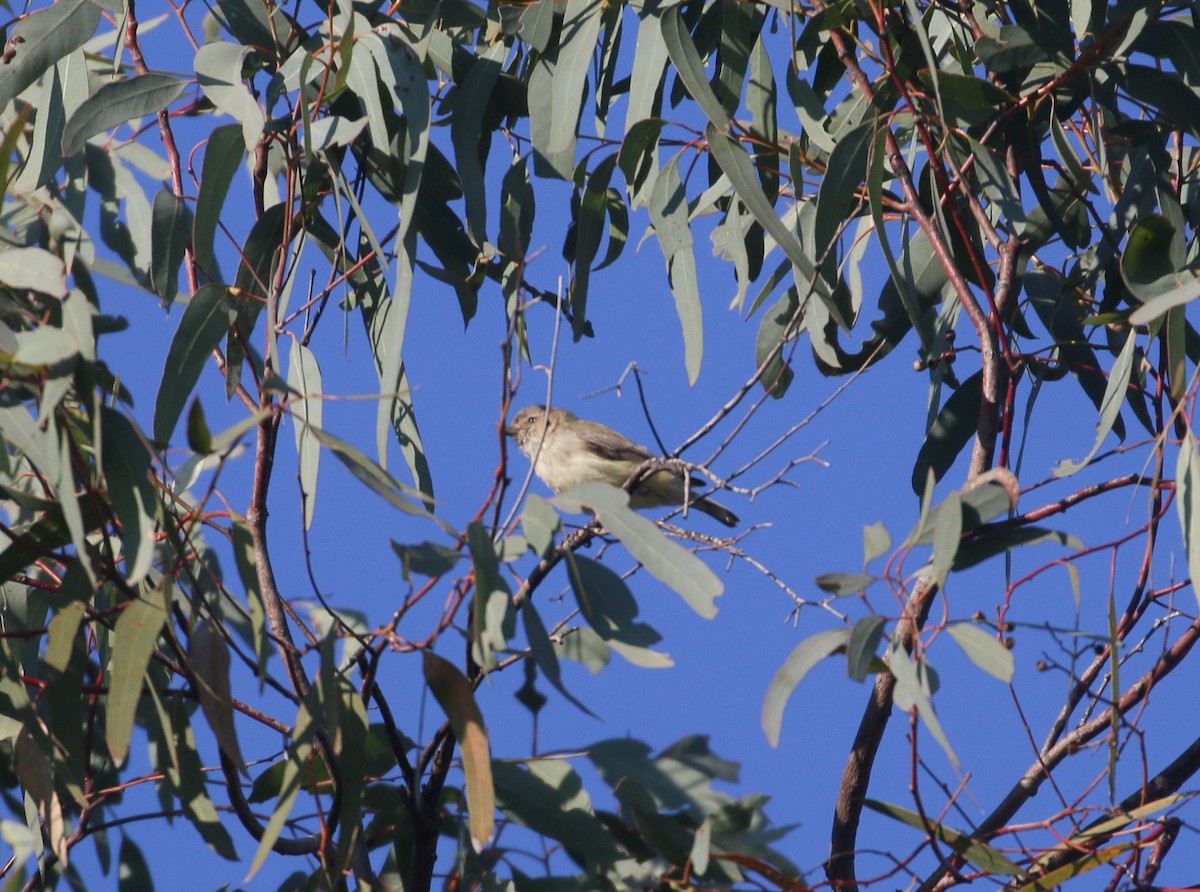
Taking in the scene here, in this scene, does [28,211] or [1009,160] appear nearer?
[28,211]

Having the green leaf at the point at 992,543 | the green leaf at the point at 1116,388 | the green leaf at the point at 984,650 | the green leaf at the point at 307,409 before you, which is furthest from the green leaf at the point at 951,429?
the green leaf at the point at 307,409

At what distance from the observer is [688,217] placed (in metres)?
3.16

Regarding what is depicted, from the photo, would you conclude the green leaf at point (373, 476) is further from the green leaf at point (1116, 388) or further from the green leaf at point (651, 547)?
the green leaf at point (1116, 388)

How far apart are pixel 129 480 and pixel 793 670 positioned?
3.28 ft

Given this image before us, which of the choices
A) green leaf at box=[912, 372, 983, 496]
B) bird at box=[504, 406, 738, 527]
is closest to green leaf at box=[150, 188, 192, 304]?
green leaf at box=[912, 372, 983, 496]

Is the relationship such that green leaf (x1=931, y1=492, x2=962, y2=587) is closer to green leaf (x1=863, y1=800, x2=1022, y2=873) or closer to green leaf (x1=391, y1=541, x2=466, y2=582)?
green leaf (x1=863, y1=800, x2=1022, y2=873)

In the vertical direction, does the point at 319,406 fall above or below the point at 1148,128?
below

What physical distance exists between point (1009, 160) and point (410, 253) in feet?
4.38

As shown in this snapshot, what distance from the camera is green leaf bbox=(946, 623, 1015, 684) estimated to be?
75.8 inches

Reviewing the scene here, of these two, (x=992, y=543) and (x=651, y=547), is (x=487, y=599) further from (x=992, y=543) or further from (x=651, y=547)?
(x=992, y=543)

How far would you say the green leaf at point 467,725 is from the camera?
1.96m

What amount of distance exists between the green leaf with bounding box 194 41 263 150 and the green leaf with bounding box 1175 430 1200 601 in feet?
5.56

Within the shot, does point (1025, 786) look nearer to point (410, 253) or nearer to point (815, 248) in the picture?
point (815, 248)

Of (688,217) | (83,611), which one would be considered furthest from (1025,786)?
→ (83,611)
